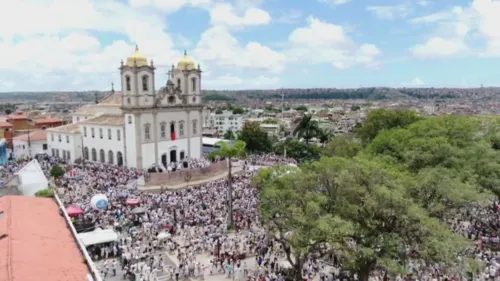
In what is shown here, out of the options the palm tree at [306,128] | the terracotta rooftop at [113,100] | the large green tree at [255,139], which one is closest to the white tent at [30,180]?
the terracotta rooftop at [113,100]

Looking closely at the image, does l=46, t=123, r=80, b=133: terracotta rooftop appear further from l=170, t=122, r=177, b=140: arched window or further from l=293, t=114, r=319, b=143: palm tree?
l=293, t=114, r=319, b=143: palm tree

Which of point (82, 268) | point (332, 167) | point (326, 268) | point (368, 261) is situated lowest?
point (326, 268)

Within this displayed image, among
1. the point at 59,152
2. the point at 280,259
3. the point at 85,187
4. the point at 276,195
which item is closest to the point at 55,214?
the point at 276,195

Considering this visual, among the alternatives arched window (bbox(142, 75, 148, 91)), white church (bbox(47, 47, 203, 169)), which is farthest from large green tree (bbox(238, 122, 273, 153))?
arched window (bbox(142, 75, 148, 91))

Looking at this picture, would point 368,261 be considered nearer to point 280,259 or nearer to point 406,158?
point 280,259

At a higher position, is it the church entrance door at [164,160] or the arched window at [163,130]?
the arched window at [163,130]

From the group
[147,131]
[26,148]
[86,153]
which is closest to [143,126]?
[147,131]

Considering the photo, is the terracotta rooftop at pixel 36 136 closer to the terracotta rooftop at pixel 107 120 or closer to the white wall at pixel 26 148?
the white wall at pixel 26 148
